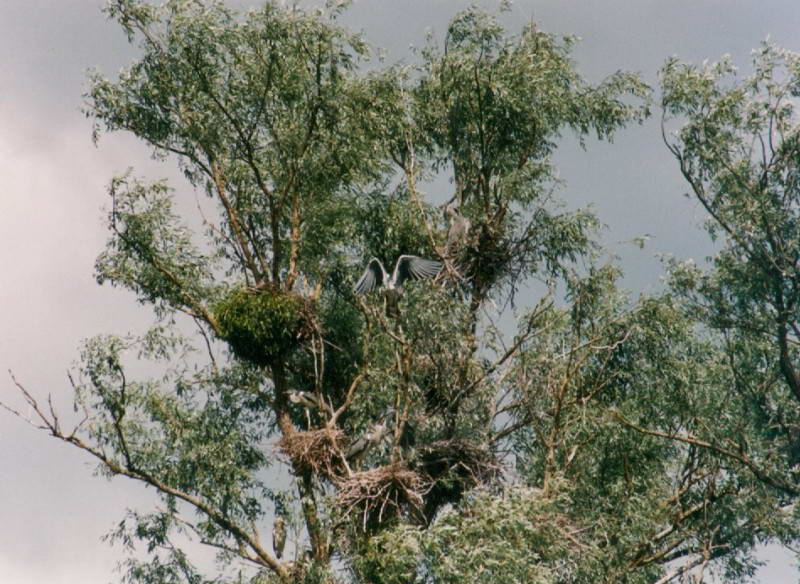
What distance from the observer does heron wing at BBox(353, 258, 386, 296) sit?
1609 centimetres

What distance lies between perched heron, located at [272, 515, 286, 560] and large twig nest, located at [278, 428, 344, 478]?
1084 millimetres

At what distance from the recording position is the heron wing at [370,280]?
52.8ft

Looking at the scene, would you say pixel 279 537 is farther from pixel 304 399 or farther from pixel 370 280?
pixel 370 280

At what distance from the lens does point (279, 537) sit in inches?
637

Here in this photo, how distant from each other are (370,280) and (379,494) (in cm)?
294

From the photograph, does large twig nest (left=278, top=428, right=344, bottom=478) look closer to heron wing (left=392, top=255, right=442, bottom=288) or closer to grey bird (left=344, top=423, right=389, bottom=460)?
grey bird (left=344, top=423, right=389, bottom=460)

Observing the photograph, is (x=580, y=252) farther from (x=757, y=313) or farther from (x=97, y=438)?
(x=97, y=438)

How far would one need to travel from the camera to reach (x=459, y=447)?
51.0 feet

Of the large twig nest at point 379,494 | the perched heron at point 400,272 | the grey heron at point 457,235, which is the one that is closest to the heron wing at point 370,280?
the perched heron at point 400,272

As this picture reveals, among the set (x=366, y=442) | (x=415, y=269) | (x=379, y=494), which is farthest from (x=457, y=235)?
(x=379, y=494)

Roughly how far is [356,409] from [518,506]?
4434mm

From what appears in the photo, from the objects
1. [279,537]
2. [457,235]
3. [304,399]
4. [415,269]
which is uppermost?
[457,235]

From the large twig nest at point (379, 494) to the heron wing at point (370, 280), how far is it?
7.83 feet

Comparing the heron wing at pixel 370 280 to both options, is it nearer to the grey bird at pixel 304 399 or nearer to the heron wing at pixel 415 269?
the heron wing at pixel 415 269
